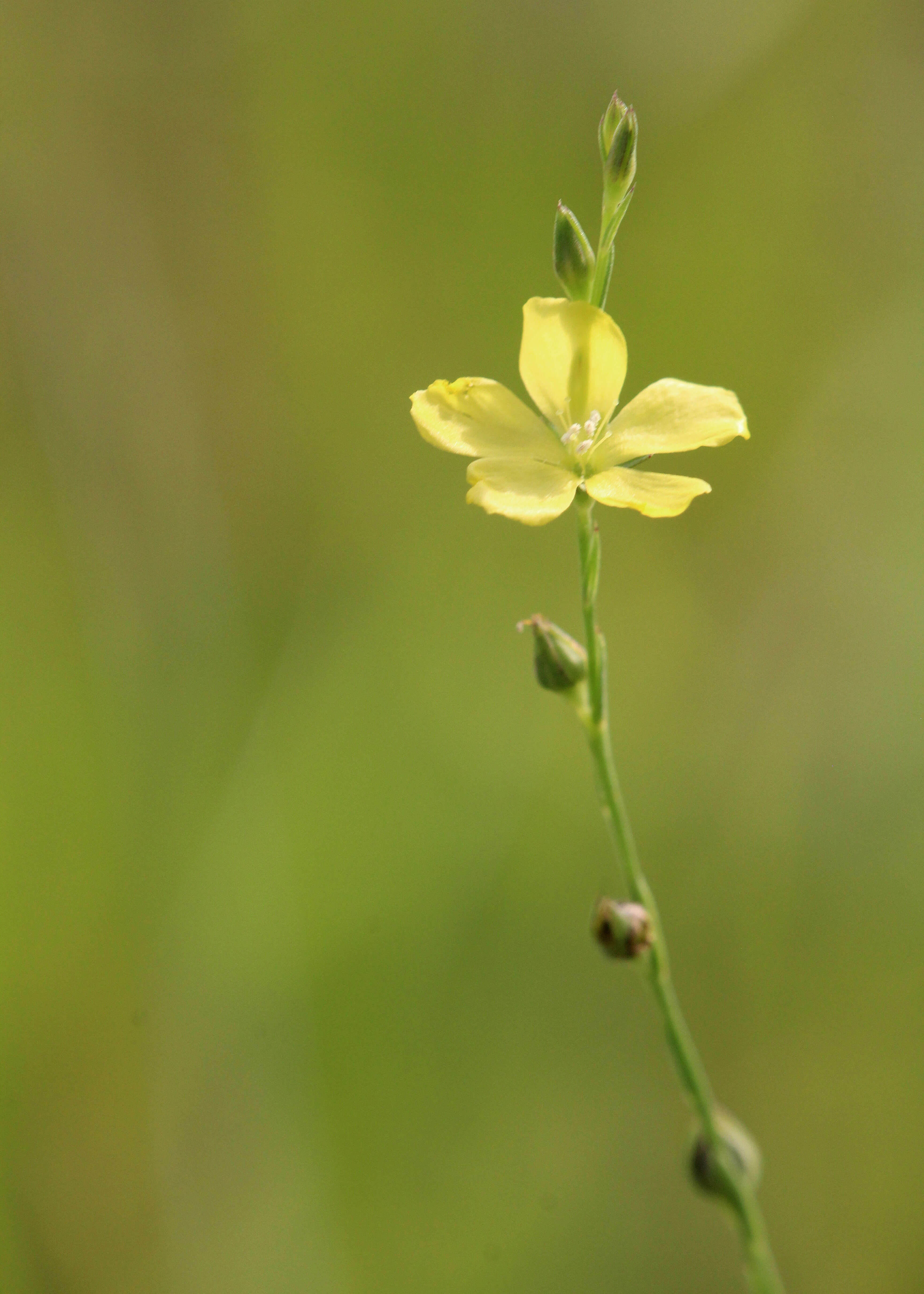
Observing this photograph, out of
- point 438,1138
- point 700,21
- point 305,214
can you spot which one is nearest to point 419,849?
point 438,1138

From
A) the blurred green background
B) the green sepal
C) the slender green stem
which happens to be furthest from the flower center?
the blurred green background

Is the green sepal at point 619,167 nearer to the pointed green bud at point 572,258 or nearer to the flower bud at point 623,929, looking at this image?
the pointed green bud at point 572,258

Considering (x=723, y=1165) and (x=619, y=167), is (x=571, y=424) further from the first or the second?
(x=723, y=1165)

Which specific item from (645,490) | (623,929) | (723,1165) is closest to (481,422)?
(645,490)

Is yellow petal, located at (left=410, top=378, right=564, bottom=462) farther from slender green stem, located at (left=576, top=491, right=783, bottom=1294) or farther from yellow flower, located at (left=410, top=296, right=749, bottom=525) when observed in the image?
slender green stem, located at (left=576, top=491, right=783, bottom=1294)

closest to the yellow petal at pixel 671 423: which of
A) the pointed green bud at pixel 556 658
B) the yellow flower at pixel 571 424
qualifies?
the yellow flower at pixel 571 424

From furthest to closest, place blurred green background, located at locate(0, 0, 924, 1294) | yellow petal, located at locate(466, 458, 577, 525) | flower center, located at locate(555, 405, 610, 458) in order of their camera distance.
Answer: blurred green background, located at locate(0, 0, 924, 1294)
flower center, located at locate(555, 405, 610, 458)
yellow petal, located at locate(466, 458, 577, 525)
